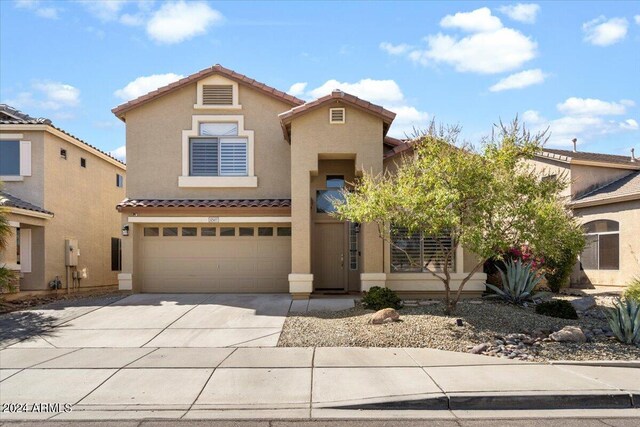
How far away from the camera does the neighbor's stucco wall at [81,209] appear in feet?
55.4

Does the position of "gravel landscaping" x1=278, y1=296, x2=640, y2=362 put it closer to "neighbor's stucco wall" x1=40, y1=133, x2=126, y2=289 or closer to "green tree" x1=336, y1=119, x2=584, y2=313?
"green tree" x1=336, y1=119, x2=584, y2=313

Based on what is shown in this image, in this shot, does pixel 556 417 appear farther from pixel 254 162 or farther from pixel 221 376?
pixel 254 162

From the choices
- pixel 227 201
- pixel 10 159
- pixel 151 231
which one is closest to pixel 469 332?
pixel 227 201

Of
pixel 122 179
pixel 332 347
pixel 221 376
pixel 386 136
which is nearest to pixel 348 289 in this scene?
pixel 386 136

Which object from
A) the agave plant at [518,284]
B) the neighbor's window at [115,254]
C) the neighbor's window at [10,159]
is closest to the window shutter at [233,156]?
the neighbor's window at [10,159]

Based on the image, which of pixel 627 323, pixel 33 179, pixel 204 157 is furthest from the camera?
pixel 33 179

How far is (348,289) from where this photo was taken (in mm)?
15242

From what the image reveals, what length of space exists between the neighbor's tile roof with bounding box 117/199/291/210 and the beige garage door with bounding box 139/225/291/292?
2.55 ft

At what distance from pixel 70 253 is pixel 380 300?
1169cm

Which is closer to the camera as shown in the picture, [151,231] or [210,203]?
[210,203]

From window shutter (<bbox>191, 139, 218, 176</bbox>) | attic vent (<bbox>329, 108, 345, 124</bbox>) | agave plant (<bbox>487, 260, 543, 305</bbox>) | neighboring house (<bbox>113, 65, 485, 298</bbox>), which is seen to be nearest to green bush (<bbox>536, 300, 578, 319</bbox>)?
agave plant (<bbox>487, 260, 543, 305</bbox>)

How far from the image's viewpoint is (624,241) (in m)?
16.5

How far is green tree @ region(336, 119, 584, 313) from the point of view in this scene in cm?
973

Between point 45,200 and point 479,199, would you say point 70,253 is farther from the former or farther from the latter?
point 479,199
